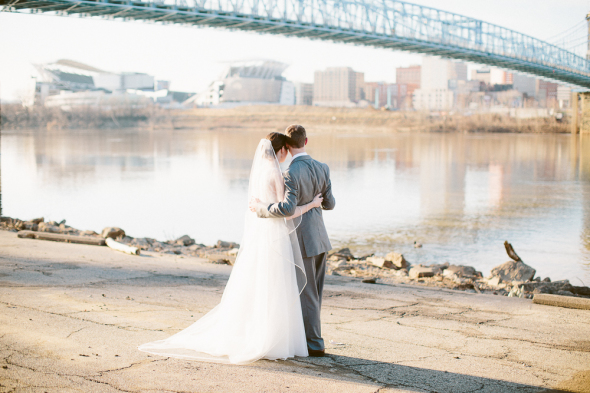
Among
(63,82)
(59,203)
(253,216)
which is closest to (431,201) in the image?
(59,203)

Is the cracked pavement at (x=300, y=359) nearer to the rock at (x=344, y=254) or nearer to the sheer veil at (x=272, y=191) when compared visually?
the sheer veil at (x=272, y=191)

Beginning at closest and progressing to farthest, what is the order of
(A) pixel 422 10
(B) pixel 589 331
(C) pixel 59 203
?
1. (B) pixel 589 331
2. (C) pixel 59 203
3. (A) pixel 422 10

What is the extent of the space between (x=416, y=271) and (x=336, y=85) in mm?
162151

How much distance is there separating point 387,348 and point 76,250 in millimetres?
5415

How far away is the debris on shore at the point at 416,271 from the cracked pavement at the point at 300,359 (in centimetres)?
99

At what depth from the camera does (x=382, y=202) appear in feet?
54.3

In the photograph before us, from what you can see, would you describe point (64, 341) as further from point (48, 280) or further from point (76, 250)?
point (76, 250)

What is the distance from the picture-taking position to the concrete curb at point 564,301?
17.9 feet

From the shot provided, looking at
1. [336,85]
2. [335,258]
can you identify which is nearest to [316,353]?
[335,258]

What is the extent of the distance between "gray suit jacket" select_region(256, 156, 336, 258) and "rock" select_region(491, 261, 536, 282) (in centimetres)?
476

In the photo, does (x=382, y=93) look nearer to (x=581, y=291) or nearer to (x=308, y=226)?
(x=581, y=291)

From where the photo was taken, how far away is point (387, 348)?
161 inches

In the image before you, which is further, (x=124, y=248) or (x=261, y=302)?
(x=124, y=248)

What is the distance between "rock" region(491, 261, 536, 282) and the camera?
778 cm
